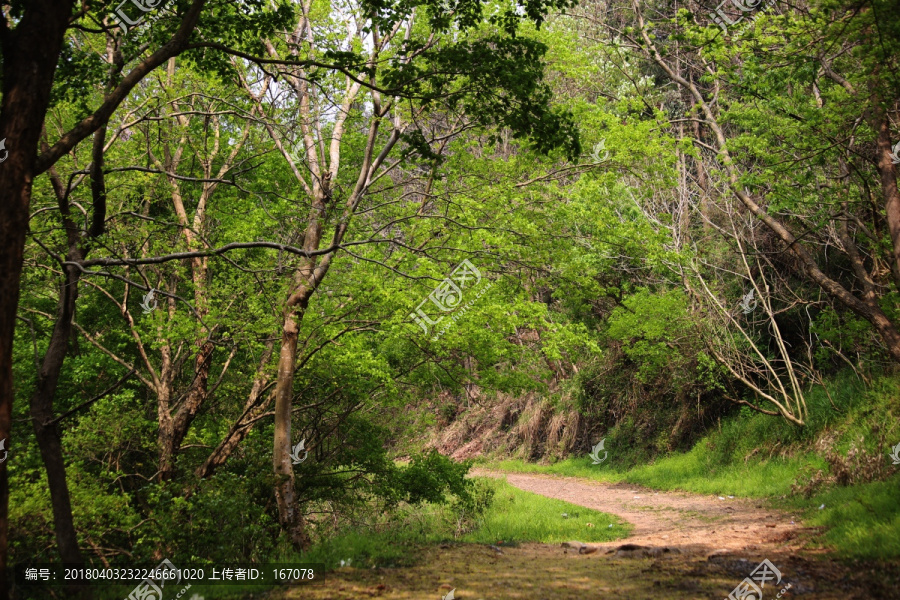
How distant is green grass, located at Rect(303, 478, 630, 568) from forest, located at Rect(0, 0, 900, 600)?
10 cm

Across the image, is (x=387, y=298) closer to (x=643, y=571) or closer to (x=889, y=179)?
(x=643, y=571)

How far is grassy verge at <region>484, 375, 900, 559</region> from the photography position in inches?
262

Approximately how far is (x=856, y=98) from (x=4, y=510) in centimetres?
1013

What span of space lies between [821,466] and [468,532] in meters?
6.06

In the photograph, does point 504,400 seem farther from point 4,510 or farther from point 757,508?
point 4,510

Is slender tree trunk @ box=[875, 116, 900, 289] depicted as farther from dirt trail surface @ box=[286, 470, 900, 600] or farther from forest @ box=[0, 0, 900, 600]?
dirt trail surface @ box=[286, 470, 900, 600]

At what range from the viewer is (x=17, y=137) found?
12.2 ft

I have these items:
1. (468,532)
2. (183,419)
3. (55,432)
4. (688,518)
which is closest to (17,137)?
(55,432)

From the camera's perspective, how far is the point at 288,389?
341 inches

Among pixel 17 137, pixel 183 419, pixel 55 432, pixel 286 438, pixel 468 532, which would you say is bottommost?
pixel 468 532

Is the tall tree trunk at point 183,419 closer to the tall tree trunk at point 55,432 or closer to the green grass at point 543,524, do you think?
the tall tree trunk at point 55,432

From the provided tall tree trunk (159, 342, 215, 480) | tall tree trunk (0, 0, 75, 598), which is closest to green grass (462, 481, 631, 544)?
tall tree trunk (159, 342, 215, 480)

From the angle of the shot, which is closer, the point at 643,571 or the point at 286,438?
the point at 643,571

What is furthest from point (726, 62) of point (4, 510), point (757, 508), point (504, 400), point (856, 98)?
point (504, 400)
